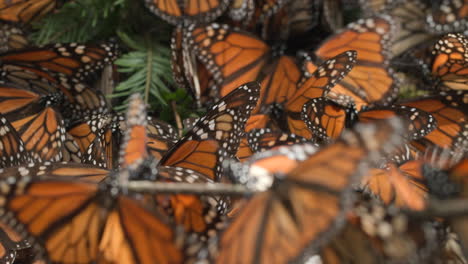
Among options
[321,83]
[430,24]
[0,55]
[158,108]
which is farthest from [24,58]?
[430,24]

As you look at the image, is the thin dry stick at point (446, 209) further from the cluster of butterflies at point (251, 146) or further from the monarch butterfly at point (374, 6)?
the monarch butterfly at point (374, 6)

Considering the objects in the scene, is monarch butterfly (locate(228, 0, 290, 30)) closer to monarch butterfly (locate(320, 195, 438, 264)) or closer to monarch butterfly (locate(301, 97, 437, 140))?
monarch butterfly (locate(301, 97, 437, 140))

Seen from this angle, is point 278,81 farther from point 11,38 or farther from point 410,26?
point 11,38

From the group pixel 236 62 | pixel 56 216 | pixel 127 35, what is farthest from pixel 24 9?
pixel 56 216

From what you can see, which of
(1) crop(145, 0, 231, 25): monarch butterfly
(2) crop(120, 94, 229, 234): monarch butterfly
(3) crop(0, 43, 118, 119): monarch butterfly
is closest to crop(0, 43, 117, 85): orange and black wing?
(3) crop(0, 43, 118, 119): monarch butterfly

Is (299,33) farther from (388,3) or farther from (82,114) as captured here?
(82,114)

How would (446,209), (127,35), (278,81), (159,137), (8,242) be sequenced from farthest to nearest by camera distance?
(127,35), (278,81), (159,137), (8,242), (446,209)
